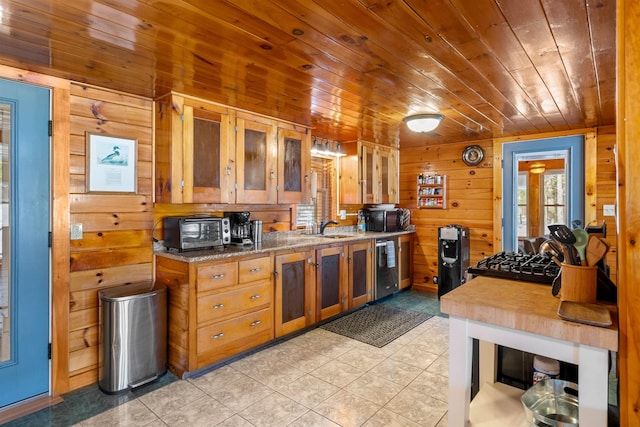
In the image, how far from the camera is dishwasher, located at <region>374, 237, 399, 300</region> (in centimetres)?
445

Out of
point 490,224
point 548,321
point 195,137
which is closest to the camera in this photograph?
point 548,321

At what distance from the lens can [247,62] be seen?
218 centimetres

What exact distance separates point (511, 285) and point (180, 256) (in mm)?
2183

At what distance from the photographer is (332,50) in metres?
1.99

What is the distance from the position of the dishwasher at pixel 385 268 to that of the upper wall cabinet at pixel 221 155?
141 centimetres

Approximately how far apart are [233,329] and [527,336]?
2231 mm

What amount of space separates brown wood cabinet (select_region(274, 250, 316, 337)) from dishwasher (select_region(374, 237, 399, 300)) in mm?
1206

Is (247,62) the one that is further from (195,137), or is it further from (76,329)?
(76,329)

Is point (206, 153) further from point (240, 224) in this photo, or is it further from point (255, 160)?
point (240, 224)

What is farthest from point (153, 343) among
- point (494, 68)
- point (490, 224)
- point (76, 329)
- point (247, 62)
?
point (490, 224)

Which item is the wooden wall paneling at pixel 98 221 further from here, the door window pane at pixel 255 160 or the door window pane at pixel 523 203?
the door window pane at pixel 523 203

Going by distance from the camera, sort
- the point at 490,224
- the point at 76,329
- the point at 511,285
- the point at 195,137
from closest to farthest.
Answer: the point at 511,285 < the point at 76,329 < the point at 195,137 < the point at 490,224

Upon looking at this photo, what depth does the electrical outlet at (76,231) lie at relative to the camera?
2473 millimetres

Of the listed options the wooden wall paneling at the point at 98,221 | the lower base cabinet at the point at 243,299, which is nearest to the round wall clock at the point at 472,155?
the lower base cabinet at the point at 243,299
